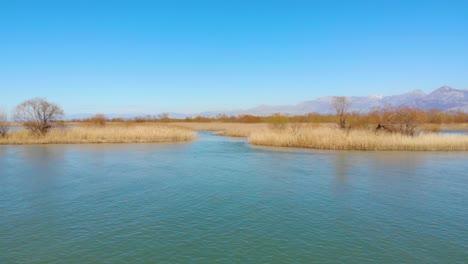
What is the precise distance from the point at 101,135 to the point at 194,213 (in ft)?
71.0

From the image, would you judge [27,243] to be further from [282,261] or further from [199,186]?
[199,186]

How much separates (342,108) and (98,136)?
66.7ft

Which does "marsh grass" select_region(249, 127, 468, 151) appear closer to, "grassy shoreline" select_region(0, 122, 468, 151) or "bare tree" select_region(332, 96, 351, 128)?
"grassy shoreline" select_region(0, 122, 468, 151)

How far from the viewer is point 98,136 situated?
2644 cm

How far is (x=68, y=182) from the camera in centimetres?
1093

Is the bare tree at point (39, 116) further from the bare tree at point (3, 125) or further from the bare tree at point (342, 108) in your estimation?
the bare tree at point (342, 108)

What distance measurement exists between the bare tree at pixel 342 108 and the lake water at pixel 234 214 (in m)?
12.0

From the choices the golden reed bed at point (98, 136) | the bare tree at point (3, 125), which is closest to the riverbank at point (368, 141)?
the golden reed bed at point (98, 136)

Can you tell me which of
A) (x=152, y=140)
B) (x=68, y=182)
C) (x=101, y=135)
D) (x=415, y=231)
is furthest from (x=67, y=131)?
(x=415, y=231)

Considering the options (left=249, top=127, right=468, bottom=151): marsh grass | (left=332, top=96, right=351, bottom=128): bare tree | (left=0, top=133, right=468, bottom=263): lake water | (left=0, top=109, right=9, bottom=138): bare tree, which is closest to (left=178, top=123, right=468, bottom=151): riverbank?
(left=249, top=127, right=468, bottom=151): marsh grass

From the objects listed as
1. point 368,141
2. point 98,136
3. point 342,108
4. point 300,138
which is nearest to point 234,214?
point 368,141

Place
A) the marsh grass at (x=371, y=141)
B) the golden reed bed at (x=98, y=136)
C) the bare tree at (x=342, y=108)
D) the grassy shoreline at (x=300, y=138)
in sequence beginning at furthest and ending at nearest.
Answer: the bare tree at (x=342, y=108) < the golden reed bed at (x=98, y=136) < the grassy shoreline at (x=300, y=138) < the marsh grass at (x=371, y=141)

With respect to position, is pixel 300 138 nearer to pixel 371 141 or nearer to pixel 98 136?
pixel 371 141

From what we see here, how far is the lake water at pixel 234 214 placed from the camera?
5418mm
